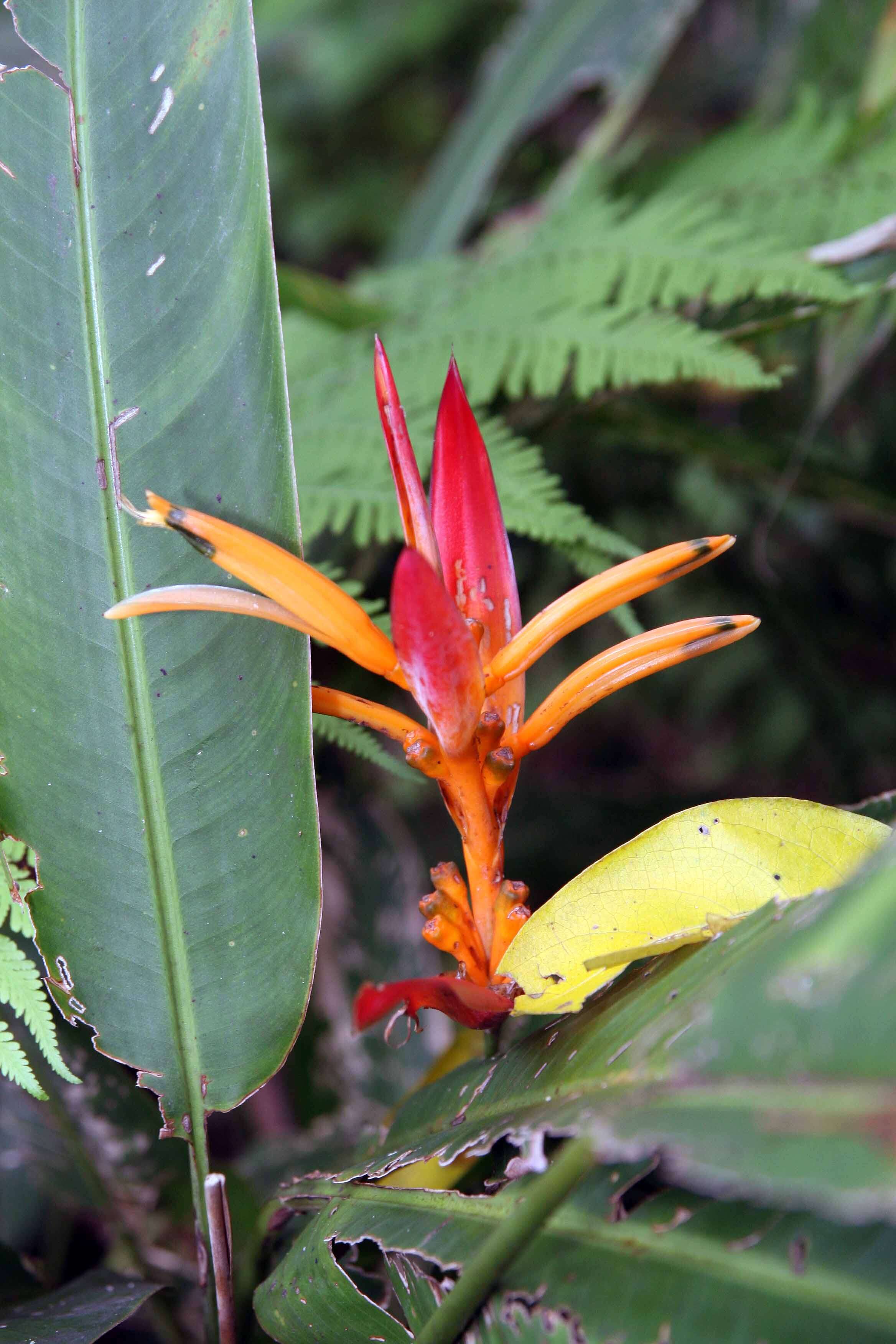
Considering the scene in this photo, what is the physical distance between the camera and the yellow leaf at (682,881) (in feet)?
1.36

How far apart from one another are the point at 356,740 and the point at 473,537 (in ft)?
0.57

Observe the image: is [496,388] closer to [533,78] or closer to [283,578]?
[283,578]

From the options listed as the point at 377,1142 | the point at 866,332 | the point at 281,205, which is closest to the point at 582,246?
the point at 866,332

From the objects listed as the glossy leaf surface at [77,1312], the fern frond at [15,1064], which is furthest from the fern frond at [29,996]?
the glossy leaf surface at [77,1312]

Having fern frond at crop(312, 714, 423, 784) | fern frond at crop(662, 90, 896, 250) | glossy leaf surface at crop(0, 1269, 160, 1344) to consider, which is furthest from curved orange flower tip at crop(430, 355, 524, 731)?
fern frond at crop(662, 90, 896, 250)

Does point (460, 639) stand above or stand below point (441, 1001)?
above

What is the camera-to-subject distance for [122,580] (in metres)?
0.47

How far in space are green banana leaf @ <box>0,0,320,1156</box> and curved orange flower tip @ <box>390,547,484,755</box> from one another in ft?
0.25

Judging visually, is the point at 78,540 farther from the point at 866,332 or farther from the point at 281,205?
the point at 281,205

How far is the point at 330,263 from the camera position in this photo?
249 centimetres

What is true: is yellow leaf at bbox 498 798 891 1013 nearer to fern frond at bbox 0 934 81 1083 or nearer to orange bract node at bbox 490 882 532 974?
orange bract node at bbox 490 882 532 974

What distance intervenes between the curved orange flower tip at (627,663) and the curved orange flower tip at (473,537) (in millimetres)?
24

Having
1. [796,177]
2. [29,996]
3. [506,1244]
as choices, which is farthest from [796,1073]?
[796,177]

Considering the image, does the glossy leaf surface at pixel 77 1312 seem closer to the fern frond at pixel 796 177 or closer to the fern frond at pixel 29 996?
the fern frond at pixel 29 996
